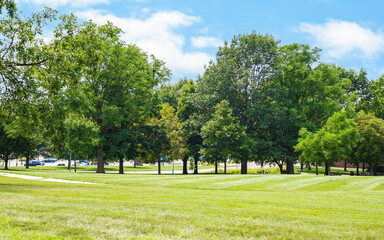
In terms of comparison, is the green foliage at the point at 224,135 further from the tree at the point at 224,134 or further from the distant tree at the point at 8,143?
the distant tree at the point at 8,143

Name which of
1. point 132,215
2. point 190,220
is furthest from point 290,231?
point 132,215

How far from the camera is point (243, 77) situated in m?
42.7

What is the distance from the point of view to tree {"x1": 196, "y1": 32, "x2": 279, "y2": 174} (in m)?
43.5

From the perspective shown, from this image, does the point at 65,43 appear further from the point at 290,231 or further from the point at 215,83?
the point at 215,83

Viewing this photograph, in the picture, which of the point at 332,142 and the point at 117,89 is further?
the point at 117,89

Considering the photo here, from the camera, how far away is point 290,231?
7.11 meters

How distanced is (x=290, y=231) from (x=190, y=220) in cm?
228

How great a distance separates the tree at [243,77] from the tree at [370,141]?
16144 mm

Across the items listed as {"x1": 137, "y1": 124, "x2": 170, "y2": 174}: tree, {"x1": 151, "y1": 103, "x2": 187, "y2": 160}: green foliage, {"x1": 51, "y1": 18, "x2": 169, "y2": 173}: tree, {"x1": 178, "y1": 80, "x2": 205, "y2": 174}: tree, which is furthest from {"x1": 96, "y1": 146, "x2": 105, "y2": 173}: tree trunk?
{"x1": 178, "y1": 80, "x2": 205, "y2": 174}: tree

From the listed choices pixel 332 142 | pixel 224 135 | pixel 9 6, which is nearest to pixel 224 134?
pixel 224 135

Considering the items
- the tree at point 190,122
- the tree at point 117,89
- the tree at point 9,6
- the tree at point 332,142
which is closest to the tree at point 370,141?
the tree at point 332,142

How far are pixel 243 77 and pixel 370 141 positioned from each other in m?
21.2

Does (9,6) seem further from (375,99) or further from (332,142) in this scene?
(375,99)

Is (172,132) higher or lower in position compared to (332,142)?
higher
